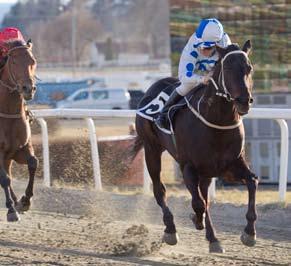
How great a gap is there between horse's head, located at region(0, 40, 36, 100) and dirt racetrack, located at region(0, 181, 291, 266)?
138cm

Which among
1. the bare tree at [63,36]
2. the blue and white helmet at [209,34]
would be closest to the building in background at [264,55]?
the blue and white helmet at [209,34]

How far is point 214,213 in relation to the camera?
10180mm

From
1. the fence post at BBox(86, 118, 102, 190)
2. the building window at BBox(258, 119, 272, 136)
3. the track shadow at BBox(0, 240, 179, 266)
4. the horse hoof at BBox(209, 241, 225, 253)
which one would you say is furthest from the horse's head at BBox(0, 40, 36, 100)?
the building window at BBox(258, 119, 272, 136)

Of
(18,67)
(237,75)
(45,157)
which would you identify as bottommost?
(45,157)

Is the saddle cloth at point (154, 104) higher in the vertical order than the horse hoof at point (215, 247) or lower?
higher

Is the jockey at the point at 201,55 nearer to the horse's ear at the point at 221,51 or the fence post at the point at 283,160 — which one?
the horse's ear at the point at 221,51

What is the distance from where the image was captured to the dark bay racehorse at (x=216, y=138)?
7.10 meters

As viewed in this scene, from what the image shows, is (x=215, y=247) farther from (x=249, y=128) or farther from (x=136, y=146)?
(x=249, y=128)

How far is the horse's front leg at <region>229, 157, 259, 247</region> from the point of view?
288 inches

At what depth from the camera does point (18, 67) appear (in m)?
8.85

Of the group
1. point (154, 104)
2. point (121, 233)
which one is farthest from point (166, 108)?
point (121, 233)

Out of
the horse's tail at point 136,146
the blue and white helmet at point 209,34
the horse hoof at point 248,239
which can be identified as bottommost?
the horse hoof at point 248,239

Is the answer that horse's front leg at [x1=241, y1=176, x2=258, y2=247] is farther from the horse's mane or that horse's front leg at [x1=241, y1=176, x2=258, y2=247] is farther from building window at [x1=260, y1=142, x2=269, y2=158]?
building window at [x1=260, y1=142, x2=269, y2=158]

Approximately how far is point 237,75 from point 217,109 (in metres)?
0.55
